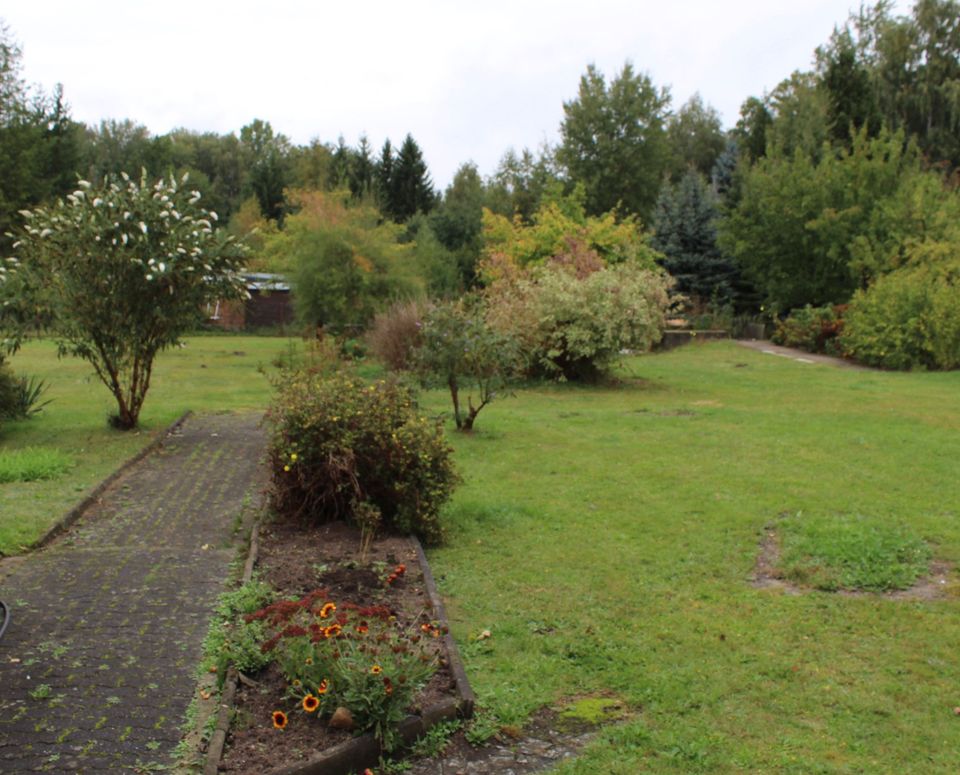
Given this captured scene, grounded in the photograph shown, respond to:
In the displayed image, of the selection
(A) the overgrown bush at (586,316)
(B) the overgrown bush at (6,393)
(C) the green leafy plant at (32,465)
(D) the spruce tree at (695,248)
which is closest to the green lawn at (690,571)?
(C) the green leafy plant at (32,465)

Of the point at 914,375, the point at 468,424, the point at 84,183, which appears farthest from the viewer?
the point at 914,375

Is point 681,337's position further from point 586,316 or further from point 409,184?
point 409,184

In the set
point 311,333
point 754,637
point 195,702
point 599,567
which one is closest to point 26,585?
point 195,702

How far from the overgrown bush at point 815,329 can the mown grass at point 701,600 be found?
13.0 meters

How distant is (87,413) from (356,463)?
9.08m

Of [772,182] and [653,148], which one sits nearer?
[772,182]

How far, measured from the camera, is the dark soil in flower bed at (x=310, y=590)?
12.7ft

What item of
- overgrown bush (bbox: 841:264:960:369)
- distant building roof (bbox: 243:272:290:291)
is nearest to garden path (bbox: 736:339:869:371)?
overgrown bush (bbox: 841:264:960:369)

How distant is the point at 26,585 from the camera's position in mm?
6086

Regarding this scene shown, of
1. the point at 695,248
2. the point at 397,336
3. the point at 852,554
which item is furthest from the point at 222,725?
the point at 695,248

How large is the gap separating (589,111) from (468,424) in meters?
44.7

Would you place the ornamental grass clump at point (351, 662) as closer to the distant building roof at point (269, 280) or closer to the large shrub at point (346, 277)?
the large shrub at point (346, 277)

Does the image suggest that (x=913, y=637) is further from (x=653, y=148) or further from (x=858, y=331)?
(x=653, y=148)

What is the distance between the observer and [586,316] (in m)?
18.0
